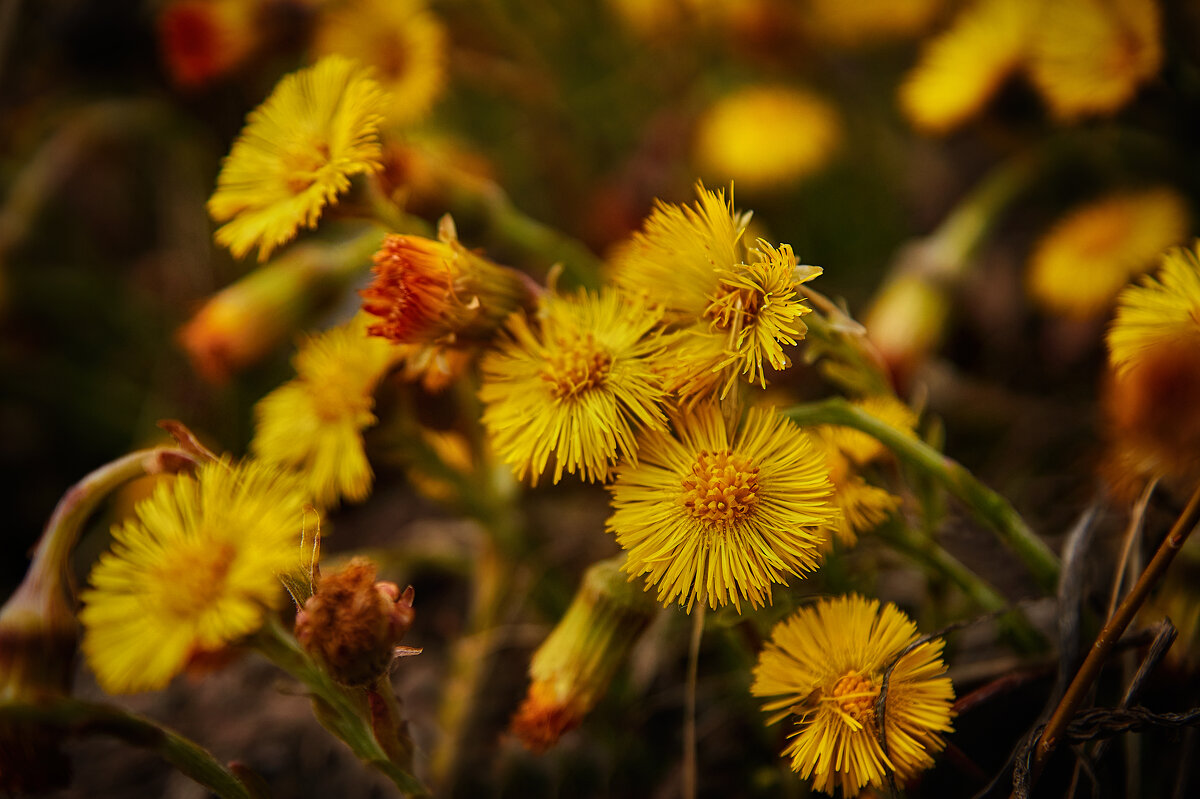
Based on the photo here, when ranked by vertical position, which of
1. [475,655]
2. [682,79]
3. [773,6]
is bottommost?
[475,655]

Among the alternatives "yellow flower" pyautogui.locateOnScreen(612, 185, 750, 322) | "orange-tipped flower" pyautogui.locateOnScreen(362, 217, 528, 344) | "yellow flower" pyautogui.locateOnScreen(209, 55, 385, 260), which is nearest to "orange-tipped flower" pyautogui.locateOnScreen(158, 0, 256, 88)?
"yellow flower" pyautogui.locateOnScreen(209, 55, 385, 260)

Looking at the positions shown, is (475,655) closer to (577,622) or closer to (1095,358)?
(577,622)

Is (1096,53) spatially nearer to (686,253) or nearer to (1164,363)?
(1164,363)

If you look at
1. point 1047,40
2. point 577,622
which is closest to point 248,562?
point 577,622

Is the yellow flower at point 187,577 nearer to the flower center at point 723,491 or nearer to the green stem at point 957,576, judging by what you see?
the flower center at point 723,491

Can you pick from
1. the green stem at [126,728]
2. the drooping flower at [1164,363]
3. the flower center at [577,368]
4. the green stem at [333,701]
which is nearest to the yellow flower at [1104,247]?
the drooping flower at [1164,363]

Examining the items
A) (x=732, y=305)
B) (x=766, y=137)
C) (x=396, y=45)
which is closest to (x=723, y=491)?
(x=732, y=305)

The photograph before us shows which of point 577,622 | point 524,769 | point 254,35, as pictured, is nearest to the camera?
point 577,622

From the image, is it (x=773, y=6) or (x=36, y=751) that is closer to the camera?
(x=36, y=751)
